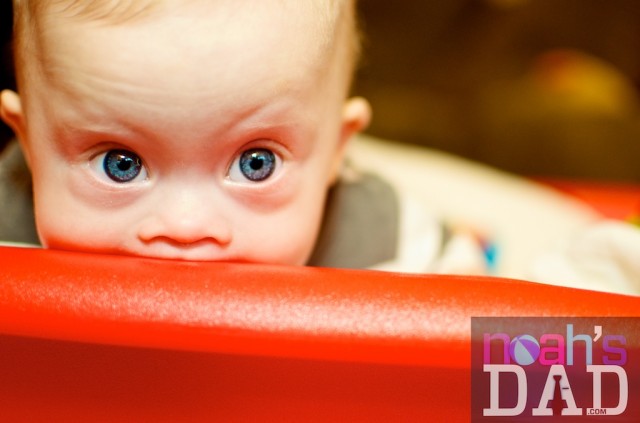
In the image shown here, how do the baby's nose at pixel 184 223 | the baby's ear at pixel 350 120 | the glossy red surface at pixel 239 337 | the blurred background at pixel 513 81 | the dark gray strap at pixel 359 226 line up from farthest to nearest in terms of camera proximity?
the blurred background at pixel 513 81
the dark gray strap at pixel 359 226
the baby's ear at pixel 350 120
the baby's nose at pixel 184 223
the glossy red surface at pixel 239 337

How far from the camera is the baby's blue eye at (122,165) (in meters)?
0.53

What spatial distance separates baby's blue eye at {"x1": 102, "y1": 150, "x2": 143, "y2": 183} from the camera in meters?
0.53

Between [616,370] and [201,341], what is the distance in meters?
0.24

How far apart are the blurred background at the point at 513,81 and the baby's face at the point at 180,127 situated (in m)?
1.01

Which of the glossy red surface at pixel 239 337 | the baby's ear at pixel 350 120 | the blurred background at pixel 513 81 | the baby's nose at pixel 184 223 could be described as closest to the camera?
the glossy red surface at pixel 239 337

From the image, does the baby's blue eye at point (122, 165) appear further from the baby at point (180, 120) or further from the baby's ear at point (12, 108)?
the baby's ear at point (12, 108)

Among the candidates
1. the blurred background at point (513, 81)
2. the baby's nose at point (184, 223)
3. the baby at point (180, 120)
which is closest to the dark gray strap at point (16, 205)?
the baby at point (180, 120)

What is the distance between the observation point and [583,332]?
16.6 inches

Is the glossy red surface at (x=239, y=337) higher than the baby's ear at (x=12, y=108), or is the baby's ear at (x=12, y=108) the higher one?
the baby's ear at (x=12, y=108)

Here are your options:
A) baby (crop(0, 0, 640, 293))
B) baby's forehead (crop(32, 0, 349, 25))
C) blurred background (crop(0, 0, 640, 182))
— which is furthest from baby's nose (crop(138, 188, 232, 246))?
blurred background (crop(0, 0, 640, 182))

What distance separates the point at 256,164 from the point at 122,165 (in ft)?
0.32

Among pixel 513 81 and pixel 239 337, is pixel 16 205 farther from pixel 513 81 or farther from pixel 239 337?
pixel 513 81

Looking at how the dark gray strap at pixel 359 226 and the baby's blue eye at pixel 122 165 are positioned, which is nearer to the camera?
the baby's blue eye at pixel 122 165

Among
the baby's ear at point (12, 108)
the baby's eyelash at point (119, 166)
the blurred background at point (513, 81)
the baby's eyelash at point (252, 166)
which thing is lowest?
the baby's eyelash at point (119, 166)
